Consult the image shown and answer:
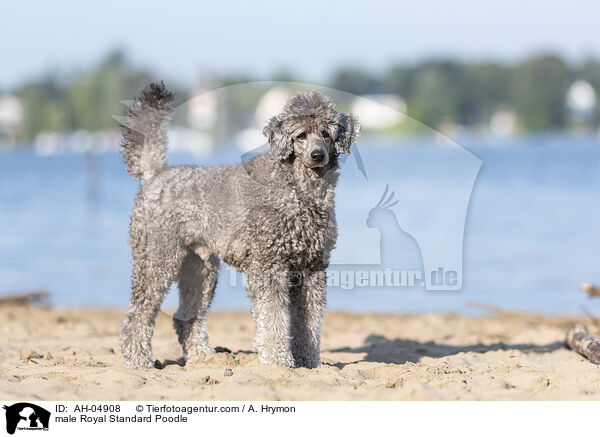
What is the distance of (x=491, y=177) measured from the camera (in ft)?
132

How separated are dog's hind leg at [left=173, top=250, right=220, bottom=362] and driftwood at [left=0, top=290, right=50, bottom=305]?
5.90 meters

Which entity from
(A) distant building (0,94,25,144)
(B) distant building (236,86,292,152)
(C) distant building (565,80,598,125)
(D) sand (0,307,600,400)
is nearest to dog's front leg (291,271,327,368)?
(D) sand (0,307,600,400)

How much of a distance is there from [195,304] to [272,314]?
1.43 meters

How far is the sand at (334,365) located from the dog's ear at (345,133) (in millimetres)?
1953

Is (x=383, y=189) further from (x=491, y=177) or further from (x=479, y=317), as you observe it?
(x=491, y=177)

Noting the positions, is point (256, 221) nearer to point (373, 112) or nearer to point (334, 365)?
point (334, 365)

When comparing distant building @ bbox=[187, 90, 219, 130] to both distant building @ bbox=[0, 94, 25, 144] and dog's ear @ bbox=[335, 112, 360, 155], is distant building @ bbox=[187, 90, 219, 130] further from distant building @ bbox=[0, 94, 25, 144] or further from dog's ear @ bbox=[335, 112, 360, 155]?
distant building @ bbox=[0, 94, 25, 144]

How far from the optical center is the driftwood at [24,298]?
41.0ft

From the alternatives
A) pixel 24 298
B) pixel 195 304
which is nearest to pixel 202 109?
pixel 195 304

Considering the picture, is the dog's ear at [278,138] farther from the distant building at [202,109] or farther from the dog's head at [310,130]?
the distant building at [202,109]

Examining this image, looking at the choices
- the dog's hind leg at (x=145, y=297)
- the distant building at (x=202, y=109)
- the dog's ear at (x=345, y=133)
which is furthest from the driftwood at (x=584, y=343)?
the distant building at (x=202, y=109)

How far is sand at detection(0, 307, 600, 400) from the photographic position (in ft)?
19.2
